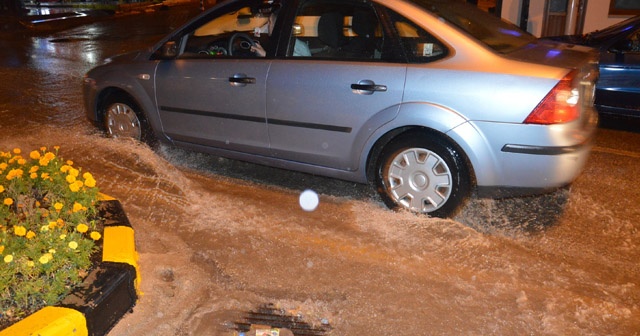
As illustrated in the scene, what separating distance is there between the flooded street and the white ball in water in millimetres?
72

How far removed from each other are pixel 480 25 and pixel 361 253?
201cm

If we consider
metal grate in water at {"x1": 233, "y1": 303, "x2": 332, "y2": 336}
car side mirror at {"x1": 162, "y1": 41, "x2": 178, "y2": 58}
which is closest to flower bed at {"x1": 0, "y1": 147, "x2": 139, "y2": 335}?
metal grate in water at {"x1": 233, "y1": 303, "x2": 332, "y2": 336}

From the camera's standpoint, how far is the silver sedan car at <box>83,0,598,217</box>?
379 centimetres

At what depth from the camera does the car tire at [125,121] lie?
18.4 ft

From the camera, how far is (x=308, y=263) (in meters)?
3.76

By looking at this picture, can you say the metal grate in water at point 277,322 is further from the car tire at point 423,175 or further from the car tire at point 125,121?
the car tire at point 125,121

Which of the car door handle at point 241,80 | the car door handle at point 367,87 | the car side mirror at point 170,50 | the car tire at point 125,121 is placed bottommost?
the car tire at point 125,121

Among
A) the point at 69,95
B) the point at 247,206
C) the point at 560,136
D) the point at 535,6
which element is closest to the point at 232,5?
the point at 247,206

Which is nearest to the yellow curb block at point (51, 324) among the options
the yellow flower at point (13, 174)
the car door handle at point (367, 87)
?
the yellow flower at point (13, 174)

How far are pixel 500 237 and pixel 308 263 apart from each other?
1.42 m

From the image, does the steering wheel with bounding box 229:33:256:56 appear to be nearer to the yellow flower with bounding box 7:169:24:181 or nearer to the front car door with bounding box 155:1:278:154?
the front car door with bounding box 155:1:278:154

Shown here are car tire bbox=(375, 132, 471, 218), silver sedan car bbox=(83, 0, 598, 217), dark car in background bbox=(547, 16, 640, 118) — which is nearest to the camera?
silver sedan car bbox=(83, 0, 598, 217)

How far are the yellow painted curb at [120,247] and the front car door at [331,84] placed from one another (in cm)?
154

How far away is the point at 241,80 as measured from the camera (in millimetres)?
4691
